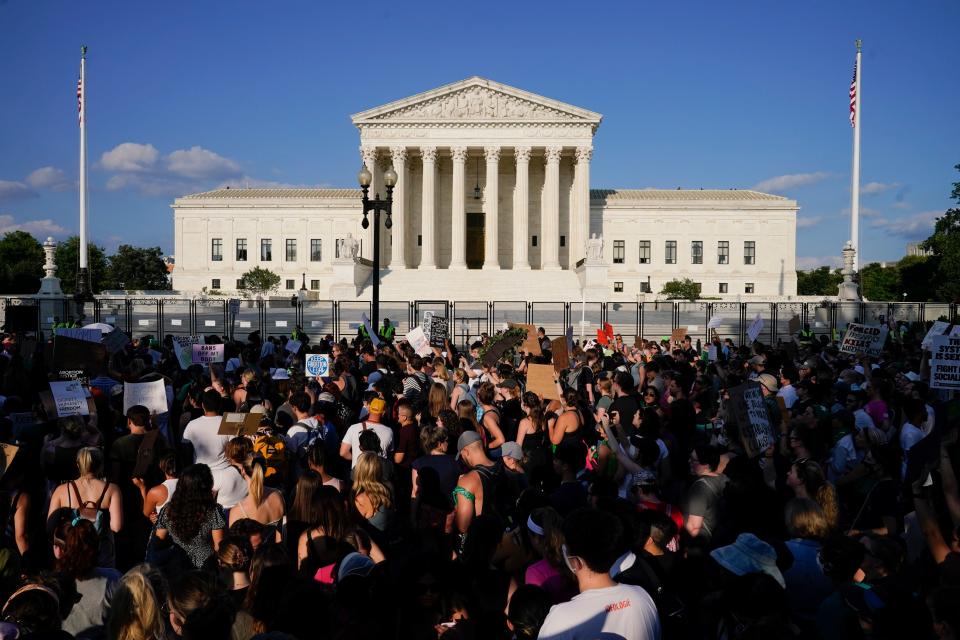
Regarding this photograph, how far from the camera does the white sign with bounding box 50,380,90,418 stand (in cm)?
806

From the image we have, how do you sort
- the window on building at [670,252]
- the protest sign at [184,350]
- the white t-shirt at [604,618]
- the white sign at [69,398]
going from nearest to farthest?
1. the white t-shirt at [604,618]
2. the white sign at [69,398]
3. the protest sign at [184,350]
4. the window on building at [670,252]

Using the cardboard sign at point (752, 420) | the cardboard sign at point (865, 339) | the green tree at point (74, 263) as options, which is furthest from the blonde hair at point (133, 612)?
the green tree at point (74, 263)

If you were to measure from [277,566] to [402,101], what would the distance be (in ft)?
193

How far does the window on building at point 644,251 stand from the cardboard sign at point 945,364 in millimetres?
64871

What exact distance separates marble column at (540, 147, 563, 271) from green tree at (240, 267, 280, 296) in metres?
24.2

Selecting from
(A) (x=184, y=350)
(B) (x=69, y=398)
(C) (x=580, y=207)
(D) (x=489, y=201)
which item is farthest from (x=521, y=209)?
(B) (x=69, y=398)

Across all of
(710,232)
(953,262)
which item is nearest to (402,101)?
(710,232)

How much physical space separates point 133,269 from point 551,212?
52.6m

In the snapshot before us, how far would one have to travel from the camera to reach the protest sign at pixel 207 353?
45.3ft

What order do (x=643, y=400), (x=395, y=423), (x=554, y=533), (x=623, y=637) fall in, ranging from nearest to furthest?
(x=623, y=637), (x=554, y=533), (x=395, y=423), (x=643, y=400)

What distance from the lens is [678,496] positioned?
6824 mm

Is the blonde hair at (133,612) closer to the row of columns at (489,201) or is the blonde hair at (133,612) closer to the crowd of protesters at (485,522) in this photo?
the crowd of protesters at (485,522)

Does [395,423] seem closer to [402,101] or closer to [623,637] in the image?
[623,637]

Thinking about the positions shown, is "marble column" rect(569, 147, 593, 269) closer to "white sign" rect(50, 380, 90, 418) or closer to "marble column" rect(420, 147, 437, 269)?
"marble column" rect(420, 147, 437, 269)
